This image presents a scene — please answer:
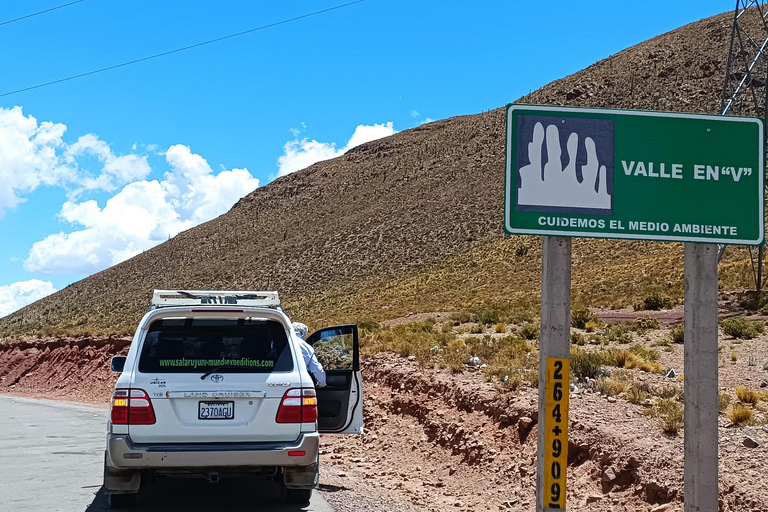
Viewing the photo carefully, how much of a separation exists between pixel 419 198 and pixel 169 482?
2502 inches

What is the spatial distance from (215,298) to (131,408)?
1.50 metres

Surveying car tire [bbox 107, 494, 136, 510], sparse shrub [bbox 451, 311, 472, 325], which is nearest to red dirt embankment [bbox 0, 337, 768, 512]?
car tire [bbox 107, 494, 136, 510]

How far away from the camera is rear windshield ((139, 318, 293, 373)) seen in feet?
22.1

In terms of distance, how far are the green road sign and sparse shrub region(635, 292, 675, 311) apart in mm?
27937

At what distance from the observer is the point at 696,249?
208 inches

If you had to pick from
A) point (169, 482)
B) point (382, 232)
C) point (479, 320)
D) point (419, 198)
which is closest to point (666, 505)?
point (169, 482)

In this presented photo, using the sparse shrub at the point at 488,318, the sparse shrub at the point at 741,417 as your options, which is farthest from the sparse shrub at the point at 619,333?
the sparse shrub at the point at 741,417

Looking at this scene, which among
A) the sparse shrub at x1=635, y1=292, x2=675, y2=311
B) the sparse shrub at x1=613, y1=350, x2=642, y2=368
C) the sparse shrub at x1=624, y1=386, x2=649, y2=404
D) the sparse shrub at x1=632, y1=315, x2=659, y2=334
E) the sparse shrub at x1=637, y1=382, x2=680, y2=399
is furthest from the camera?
the sparse shrub at x1=635, y1=292, x2=675, y2=311

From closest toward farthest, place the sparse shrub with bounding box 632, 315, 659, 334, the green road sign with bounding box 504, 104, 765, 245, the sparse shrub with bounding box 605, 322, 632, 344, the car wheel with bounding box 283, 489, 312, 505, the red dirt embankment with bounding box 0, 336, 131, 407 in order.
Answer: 1. the green road sign with bounding box 504, 104, 765, 245
2. the car wheel with bounding box 283, 489, 312, 505
3. the sparse shrub with bounding box 605, 322, 632, 344
4. the sparse shrub with bounding box 632, 315, 659, 334
5. the red dirt embankment with bounding box 0, 336, 131, 407

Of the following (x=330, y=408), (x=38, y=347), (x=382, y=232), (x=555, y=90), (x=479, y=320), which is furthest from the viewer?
(x=555, y=90)

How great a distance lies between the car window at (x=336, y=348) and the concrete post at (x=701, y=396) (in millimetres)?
3936

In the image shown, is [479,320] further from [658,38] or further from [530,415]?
[658,38]

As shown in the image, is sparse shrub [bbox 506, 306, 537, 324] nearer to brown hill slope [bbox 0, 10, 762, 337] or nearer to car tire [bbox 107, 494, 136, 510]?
brown hill slope [bbox 0, 10, 762, 337]

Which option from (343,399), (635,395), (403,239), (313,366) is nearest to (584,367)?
(635,395)
